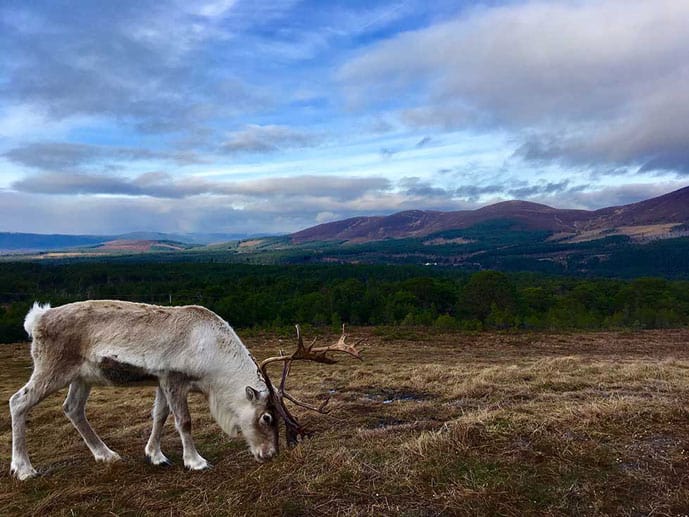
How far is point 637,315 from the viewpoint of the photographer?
44312mm

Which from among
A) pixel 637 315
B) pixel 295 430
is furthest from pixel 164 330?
pixel 637 315

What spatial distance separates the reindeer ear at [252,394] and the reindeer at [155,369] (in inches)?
0.6

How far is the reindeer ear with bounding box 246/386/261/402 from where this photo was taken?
700cm

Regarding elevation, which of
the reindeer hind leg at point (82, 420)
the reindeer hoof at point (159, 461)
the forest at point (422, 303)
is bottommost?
the forest at point (422, 303)

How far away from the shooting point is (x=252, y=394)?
7031 millimetres

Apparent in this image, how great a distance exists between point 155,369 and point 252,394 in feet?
4.84

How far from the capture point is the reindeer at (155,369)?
6758 millimetres

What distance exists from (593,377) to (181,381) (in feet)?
35.8

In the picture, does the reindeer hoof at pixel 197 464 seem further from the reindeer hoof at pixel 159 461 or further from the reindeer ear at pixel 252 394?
the reindeer ear at pixel 252 394

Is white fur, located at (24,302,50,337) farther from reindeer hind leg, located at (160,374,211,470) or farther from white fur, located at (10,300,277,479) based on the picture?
reindeer hind leg, located at (160,374,211,470)

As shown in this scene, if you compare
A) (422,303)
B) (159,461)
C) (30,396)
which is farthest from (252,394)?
(422,303)

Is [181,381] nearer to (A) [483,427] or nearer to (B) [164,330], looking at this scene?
(B) [164,330]

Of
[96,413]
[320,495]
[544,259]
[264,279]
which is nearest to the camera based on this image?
[320,495]

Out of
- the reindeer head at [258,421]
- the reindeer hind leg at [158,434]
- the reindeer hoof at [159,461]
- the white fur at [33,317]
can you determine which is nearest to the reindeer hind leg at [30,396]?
the white fur at [33,317]
